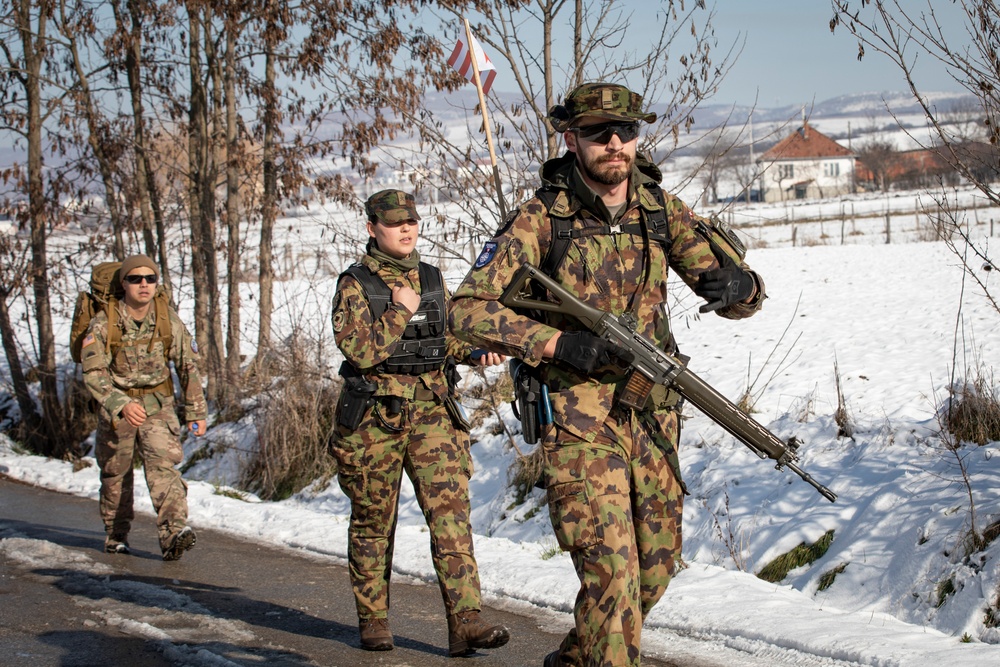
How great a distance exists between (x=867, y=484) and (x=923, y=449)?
50 cm

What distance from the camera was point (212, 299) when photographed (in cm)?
1424

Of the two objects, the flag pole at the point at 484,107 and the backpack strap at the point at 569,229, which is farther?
the flag pole at the point at 484,107

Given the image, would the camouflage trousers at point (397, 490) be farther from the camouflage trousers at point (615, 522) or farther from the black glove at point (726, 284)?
the black glove at point (726, 284)

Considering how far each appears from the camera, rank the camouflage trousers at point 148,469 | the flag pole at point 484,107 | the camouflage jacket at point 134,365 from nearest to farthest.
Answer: the camouflage jacket at point 134,365 < the camouflage trousers at point 148,469 < the flag pole at point 484,107

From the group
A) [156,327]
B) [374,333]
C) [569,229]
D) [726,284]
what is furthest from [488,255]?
→ [156,327]

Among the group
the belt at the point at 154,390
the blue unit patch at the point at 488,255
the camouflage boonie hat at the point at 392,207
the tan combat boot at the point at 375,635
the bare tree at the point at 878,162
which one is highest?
the bare tree at the point at 878,162

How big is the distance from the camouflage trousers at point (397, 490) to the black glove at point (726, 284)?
1.70 m

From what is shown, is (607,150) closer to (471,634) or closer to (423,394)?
(423,394)

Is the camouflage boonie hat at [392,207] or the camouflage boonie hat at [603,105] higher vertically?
the camouflage boonie hat at [603,105]

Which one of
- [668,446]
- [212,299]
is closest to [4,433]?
[212,299]

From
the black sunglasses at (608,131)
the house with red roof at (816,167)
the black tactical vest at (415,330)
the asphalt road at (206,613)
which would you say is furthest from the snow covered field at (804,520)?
the house with red roof at (816,167)

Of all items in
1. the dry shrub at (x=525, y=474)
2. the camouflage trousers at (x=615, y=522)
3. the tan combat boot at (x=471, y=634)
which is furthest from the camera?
the dry shrub at (x=525, y=474)

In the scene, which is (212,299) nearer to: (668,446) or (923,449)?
(923,449)

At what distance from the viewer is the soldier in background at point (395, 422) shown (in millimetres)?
4977
